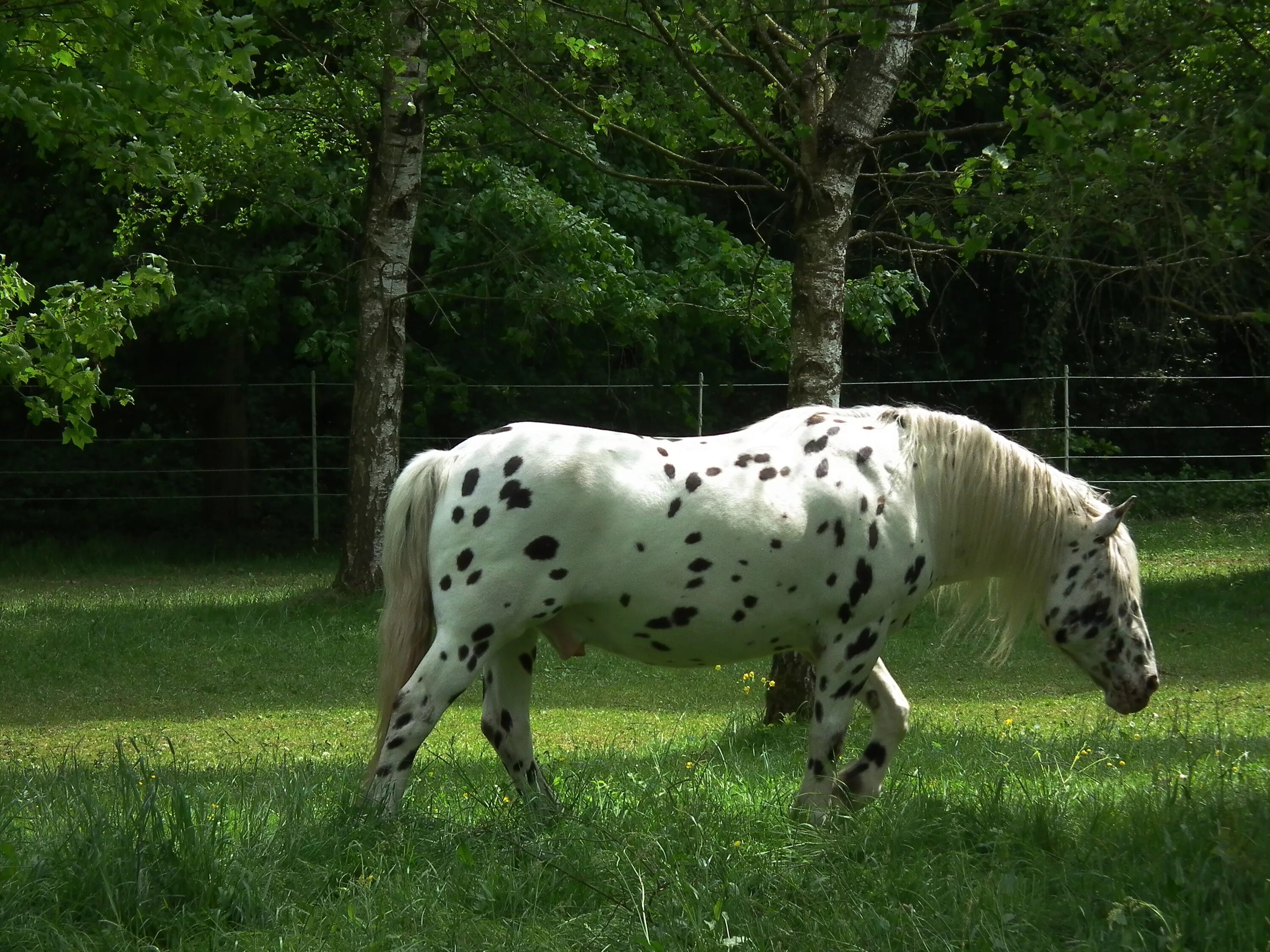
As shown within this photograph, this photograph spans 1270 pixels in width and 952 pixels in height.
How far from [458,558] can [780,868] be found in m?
1.79

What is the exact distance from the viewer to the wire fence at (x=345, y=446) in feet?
62.5

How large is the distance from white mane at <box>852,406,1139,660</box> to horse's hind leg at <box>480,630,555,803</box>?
5.90 ft

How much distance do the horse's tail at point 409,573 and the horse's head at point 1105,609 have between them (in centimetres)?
276

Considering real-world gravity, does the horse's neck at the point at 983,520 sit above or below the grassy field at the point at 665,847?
above

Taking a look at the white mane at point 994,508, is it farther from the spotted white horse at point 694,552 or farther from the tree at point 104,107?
the tree at point 104,107

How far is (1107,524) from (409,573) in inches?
119

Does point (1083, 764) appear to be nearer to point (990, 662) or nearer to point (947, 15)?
point (990, 662)

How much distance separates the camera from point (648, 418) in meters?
21.0

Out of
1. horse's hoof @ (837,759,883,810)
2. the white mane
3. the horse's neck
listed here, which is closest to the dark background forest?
the white mane

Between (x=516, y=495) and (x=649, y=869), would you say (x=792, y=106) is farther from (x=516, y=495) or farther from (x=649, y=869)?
(x=649, y=869)

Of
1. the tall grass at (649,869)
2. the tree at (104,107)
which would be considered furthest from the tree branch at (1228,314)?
the tree at (104,107)

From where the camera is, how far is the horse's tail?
5.52 meters

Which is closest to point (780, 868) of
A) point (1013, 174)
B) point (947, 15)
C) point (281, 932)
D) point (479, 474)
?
point (281, 932)

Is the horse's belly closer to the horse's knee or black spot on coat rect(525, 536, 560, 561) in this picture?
black spot on coat rect(525, 536, 560, 561)
